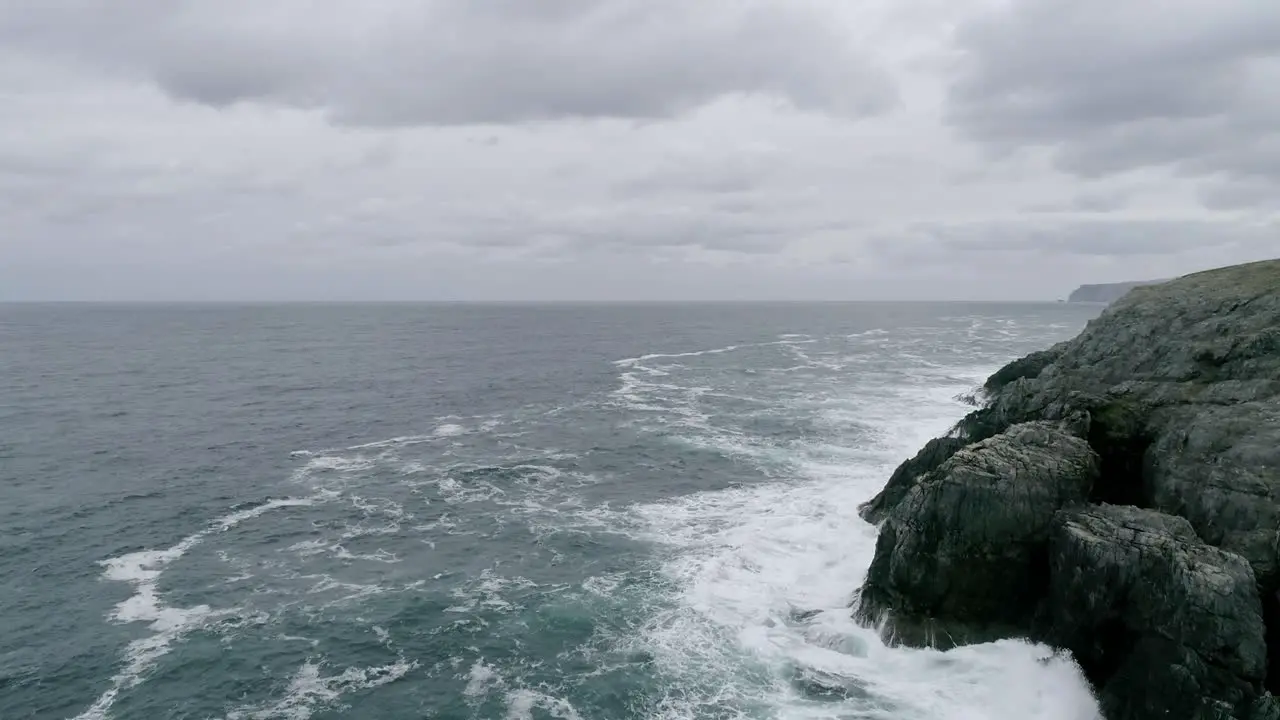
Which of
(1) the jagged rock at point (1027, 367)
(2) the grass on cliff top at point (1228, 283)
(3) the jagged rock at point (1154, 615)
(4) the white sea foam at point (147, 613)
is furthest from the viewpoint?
(1) the jagged rock at point (1027, 367)

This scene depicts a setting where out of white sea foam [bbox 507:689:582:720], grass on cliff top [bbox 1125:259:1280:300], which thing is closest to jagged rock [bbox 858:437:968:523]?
grass on cliff top [bbox 1125:259:1280:300]

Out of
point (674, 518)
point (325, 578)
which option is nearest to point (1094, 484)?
point (674, 518)

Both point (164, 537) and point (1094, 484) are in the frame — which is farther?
point (164, 537)

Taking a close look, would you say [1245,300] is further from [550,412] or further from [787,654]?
[550,412]

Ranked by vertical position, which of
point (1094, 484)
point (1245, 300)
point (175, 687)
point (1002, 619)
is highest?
point (1245, 300)

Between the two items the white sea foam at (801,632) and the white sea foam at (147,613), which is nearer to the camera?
the white sea foam at (801,632)

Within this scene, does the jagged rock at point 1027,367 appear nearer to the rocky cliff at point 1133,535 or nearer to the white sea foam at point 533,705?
the rocky cliff at point 1133,535

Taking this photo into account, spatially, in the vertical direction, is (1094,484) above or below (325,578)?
above

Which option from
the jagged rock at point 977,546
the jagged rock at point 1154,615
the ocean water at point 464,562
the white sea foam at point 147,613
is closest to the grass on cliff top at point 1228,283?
the ocean water at point 464,562
